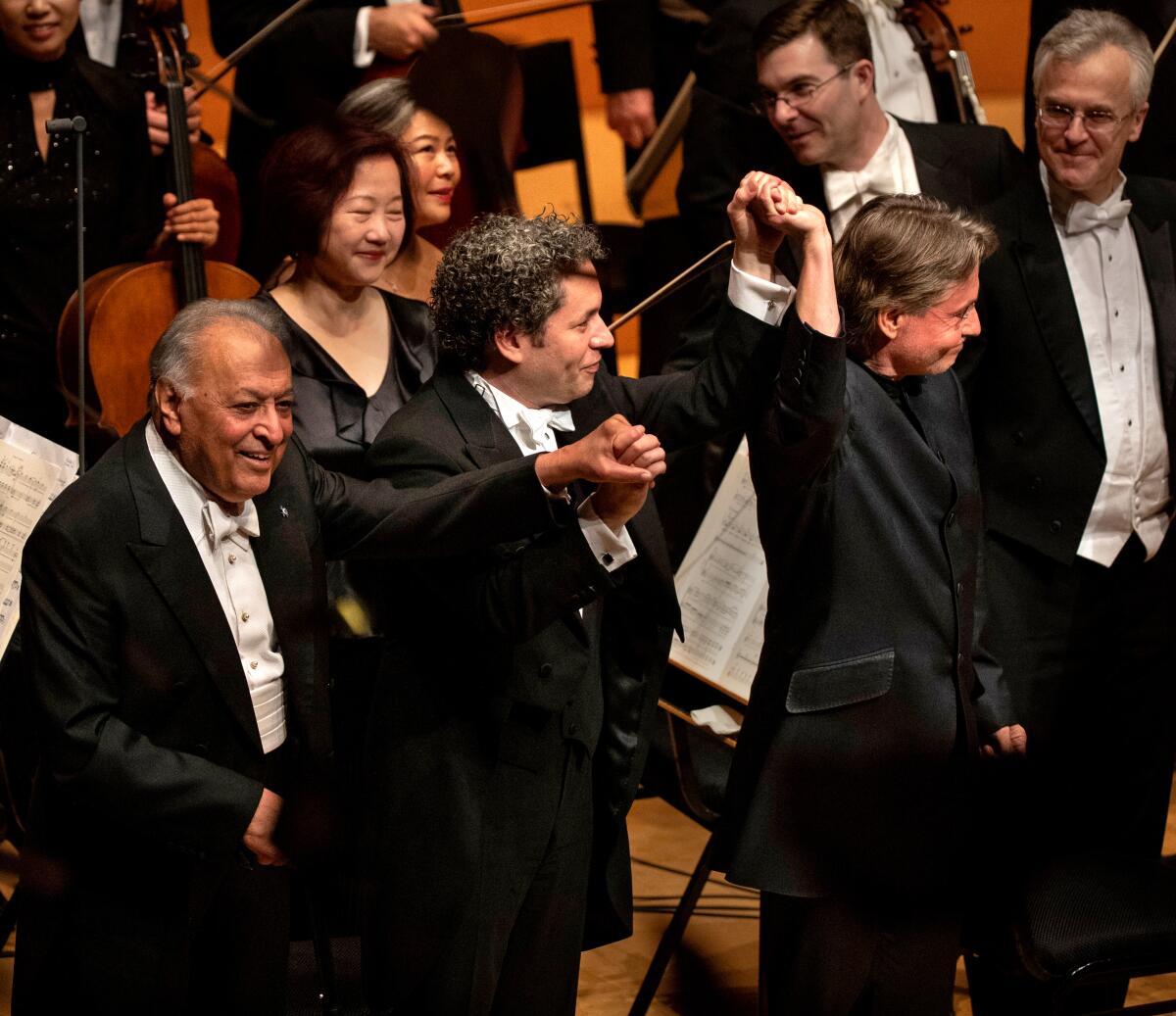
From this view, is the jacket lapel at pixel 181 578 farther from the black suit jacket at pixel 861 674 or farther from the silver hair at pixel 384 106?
the silver hair at pixel 384 106

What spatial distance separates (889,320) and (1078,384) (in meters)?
0.90

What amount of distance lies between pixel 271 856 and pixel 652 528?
0.74 metres

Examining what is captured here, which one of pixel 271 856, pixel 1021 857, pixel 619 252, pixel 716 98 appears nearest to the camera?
pixel 271 856

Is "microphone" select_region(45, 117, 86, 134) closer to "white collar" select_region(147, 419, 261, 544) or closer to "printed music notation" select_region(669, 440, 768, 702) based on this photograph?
"white collar" select_region(147, 419, 261, 544)

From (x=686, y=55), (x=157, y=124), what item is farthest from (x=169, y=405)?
(x=686, y=55)

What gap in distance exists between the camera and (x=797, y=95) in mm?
3492

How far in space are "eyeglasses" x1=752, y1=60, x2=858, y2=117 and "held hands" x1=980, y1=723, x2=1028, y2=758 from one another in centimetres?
142

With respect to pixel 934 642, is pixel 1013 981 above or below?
below

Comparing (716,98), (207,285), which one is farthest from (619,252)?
(207,285)

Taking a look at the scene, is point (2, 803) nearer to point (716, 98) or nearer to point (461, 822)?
point (461, 822)

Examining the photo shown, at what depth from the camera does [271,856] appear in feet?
7.61

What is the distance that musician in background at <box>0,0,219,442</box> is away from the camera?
3.53 metres

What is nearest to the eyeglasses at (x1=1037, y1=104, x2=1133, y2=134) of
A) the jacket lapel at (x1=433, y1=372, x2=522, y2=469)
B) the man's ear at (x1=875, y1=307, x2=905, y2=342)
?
the man's ear at (x1=875, y1=307, x2=905, y2=342)

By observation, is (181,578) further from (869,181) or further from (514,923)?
(869,181)
